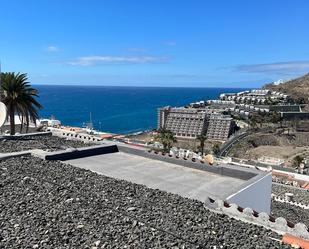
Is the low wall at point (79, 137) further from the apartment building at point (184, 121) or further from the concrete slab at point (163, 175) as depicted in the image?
the apartment building at point (184, 121)

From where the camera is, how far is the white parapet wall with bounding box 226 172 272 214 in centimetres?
1084

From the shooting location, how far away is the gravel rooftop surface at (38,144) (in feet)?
53.6

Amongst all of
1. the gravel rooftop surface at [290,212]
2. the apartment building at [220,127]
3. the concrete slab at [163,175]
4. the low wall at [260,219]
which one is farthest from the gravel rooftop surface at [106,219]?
the apartment building at [220,127]

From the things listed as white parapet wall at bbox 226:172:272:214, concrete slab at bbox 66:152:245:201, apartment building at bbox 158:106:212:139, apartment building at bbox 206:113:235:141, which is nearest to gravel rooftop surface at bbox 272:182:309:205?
white parapet wall at bbox 226:172:272:214

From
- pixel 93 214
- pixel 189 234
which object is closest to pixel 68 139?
pixel 93 214

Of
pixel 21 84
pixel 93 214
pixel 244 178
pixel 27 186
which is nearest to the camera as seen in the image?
pixel 93 214

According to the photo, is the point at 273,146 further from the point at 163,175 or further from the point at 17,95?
the point at 163,175

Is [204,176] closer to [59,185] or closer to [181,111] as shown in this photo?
[59,185]

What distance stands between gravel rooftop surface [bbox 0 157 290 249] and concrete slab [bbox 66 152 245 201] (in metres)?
1.24

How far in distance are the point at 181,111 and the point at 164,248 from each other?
407ft

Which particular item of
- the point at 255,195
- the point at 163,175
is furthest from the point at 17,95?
the point at 255,195

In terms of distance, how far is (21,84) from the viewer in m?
26.3

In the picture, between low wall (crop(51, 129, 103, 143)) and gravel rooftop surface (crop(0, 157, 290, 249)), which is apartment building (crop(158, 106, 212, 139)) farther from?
gravel rooftop surface (crop(0, 157, 290, 249))

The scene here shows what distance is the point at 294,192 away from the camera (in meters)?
37.7
